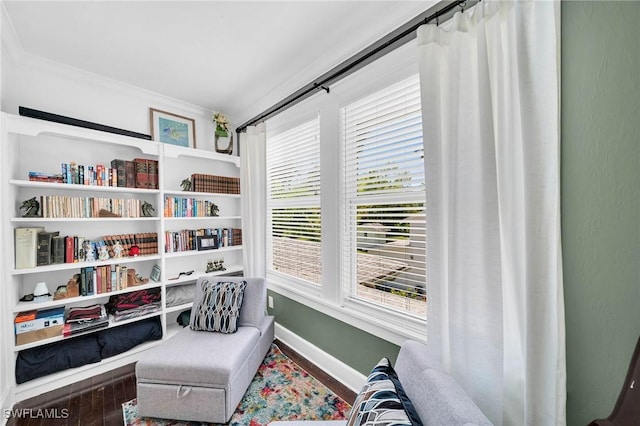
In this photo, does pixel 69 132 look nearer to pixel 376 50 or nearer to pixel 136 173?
pixel 136 173

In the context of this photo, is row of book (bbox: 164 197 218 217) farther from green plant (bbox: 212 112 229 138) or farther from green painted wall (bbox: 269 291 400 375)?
green painted wall (bbox: 269 291 400 375)

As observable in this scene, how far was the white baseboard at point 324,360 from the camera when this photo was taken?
1827 millimetres

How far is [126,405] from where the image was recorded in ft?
5.63

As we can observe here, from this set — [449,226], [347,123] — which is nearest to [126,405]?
[449,226]

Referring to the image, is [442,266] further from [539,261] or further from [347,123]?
[347,123]

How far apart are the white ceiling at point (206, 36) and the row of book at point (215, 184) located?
37.6 inches

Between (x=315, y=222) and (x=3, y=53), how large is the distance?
2671mm

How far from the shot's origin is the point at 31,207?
6.05ft

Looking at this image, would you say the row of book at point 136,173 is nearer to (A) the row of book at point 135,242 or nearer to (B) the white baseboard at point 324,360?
(A) the row of book at point 135,242

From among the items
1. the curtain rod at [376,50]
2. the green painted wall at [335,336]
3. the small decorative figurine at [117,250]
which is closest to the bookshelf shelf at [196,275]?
the small decorative figurine at [117,250]

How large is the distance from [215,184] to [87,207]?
3.72 ft

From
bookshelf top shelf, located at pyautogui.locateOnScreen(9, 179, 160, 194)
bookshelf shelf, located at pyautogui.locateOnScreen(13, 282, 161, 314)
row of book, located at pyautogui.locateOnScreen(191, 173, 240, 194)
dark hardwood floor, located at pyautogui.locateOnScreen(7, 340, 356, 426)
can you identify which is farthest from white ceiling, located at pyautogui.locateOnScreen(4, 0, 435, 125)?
dark hardwood floor, located at pyautogui.locateOnScreen(7, 340, 356, 426)

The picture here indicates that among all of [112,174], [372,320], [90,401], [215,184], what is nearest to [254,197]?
[215,184]

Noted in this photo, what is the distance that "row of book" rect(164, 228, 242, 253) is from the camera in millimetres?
2570
